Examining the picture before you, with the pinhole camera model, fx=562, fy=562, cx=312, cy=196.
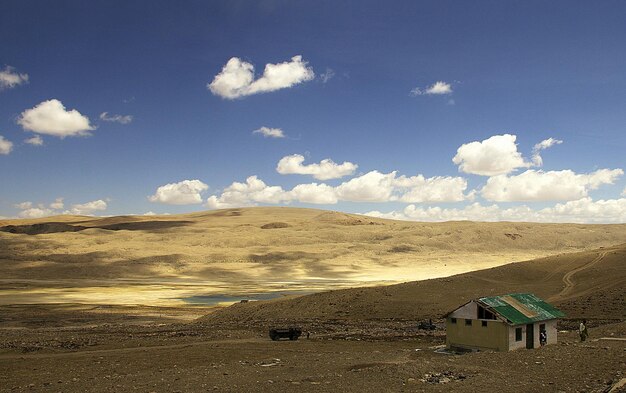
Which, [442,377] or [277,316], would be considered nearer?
[442,377]

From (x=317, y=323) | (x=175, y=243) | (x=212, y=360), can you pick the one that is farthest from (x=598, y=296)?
(x=175, y=243)

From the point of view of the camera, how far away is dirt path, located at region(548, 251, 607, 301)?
167 feet

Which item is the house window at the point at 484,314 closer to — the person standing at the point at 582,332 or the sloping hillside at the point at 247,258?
the person standing at the point at 582,332

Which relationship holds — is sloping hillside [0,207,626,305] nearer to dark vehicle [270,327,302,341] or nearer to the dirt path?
the dirt path

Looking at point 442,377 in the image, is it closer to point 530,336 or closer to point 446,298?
point 530,336

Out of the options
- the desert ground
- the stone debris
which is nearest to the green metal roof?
the desert ground

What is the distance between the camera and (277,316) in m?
50.2

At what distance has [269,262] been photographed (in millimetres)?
114000

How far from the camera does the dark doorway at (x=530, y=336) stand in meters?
30.0

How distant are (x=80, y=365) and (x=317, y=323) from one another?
22.2 meters

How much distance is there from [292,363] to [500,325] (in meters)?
10.8

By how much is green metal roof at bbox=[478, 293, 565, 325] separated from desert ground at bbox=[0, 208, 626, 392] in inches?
76.6

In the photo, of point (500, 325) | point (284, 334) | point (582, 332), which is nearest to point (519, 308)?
point (500, 325)

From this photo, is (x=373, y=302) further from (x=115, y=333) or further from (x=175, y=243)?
(x=175, y=243)
